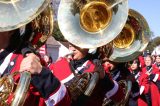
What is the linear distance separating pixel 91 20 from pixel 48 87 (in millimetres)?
2084

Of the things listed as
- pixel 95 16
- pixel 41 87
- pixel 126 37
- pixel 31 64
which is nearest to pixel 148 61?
pixel 126 37

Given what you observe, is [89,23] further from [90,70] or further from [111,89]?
[111,89]

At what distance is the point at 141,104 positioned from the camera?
21.9 feet

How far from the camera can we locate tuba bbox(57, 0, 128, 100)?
3.89m

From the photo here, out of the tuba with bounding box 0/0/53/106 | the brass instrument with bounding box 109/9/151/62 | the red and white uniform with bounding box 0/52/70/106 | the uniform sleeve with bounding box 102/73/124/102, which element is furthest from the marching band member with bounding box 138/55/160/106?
the tuba with bounding box 0/0/53/106

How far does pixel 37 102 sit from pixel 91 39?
169 cm

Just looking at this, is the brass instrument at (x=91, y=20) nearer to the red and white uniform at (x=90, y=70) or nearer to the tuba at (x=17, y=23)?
the red and white uniform at (x=90, y=70)

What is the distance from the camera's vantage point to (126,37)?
20.0ft

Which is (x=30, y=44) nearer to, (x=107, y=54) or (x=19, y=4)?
(x=19, y=4)

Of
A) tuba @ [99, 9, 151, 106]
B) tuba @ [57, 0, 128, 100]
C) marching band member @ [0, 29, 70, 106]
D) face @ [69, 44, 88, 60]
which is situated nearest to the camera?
marching band member @ [0, 29, 70, 106]

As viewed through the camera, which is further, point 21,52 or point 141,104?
point 141,104

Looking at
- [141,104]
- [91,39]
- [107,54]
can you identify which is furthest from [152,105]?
[91,39]

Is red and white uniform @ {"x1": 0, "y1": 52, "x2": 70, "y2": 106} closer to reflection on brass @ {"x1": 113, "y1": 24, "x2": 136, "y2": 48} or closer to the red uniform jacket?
reflection on brass @ {"x1": 113, "y1": 24, "x2": 136, "y2": 48}

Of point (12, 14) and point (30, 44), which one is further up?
point (12, 14)
